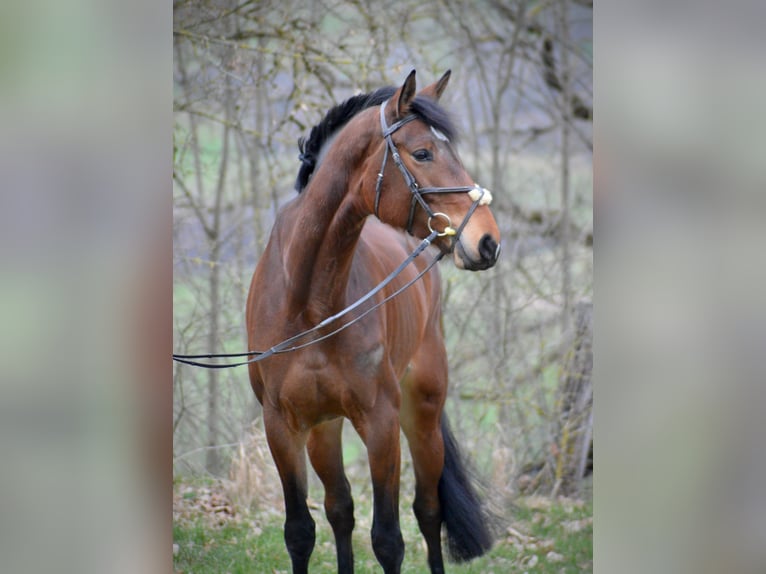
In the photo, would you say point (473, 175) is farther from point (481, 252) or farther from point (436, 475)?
point (481, 252)

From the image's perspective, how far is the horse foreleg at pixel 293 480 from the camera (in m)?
3.82

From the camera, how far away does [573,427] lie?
6.04 metres

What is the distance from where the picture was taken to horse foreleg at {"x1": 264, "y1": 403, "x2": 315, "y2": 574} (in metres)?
3.82

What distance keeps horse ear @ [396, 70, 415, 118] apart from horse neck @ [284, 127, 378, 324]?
0.17m

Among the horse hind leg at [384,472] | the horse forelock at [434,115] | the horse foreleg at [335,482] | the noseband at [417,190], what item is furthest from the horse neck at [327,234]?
the horse foreleg at [335,482]

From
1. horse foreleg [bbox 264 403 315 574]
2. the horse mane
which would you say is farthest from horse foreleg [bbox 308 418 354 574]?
the horse mane

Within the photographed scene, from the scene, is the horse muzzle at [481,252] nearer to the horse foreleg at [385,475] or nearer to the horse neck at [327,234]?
the horse neck at [327,234]

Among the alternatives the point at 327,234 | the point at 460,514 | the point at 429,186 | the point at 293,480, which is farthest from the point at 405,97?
the point at 460,514

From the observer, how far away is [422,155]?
11.0 ft

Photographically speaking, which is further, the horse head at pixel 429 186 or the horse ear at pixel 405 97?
the horse ear at pixel 405 97

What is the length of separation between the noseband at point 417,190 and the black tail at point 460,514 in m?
1.68
